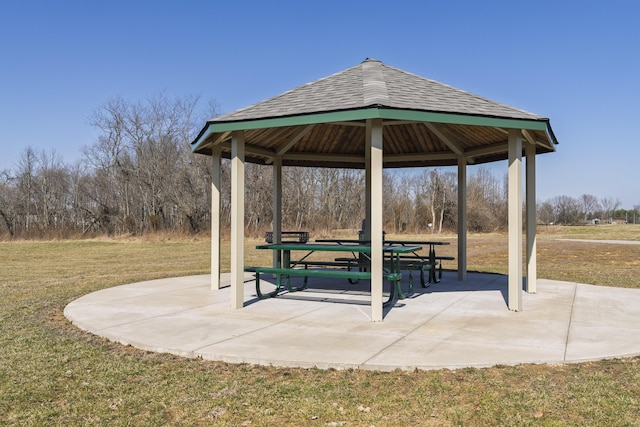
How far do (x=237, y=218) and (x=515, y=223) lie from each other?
4021mm

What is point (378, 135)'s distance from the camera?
6207 mm

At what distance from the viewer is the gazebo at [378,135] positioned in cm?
621

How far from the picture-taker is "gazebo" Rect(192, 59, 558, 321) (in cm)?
621

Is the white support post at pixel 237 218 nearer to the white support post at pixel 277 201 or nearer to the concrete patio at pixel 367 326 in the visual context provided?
the concrete patio at pixel 367 326

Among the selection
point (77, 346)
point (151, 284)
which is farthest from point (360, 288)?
point (77, 346)

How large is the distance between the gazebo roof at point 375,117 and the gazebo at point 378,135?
0.02m

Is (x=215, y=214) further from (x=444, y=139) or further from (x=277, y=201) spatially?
(x=444, y=139)

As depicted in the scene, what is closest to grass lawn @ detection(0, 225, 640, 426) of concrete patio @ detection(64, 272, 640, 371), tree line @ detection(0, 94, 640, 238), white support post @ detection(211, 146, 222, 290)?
concrete patio @ detection(64, 272, 640, 371)

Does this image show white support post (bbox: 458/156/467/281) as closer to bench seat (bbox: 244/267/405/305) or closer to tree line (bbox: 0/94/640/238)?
bench seat (bbox: 244/267/405/305)

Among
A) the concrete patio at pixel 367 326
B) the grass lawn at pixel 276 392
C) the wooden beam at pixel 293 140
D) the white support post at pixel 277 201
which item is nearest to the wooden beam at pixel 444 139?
the wooden beam at pixel 293 140

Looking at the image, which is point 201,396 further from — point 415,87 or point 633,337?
point 415,87

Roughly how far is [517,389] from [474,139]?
6.49 m

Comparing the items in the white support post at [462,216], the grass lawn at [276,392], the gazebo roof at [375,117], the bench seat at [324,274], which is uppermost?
the gazebo roof at [375,117]

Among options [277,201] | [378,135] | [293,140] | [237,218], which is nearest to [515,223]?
[378,135]
